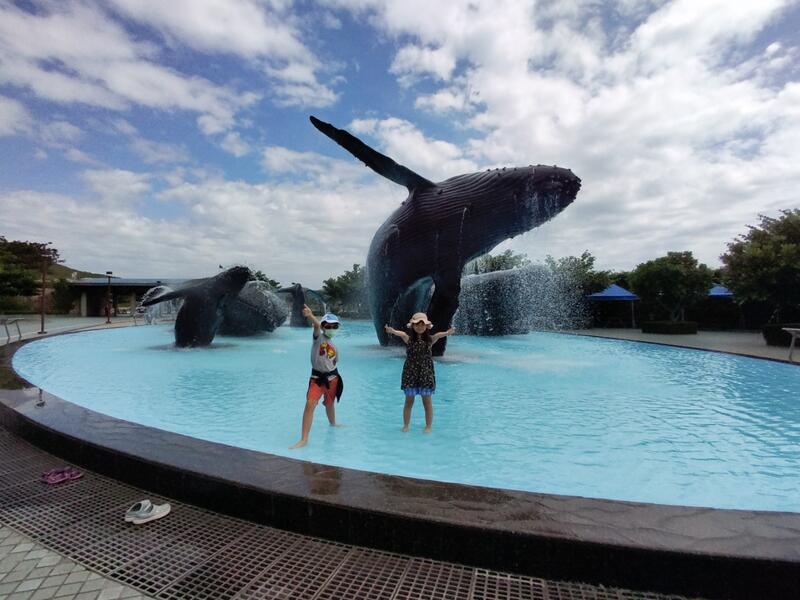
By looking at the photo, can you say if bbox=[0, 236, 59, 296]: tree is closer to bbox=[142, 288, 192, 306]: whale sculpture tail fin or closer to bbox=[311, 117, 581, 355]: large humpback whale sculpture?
bbox=[142, 288, 192, 306]: whale sculpture tail fin

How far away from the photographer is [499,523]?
3014 millimetres

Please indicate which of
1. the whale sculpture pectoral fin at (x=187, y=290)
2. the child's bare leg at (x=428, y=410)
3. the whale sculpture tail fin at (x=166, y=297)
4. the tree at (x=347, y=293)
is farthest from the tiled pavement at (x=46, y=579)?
the tree at (x=347, y=293)

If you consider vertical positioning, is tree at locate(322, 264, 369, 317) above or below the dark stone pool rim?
above

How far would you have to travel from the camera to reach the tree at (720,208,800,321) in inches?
701

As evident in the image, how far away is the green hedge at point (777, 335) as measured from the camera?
1748 centimetres

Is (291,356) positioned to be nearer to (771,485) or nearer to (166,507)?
(166,507)

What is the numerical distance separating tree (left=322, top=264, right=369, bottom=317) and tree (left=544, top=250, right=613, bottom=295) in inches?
713

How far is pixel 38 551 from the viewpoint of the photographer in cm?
317

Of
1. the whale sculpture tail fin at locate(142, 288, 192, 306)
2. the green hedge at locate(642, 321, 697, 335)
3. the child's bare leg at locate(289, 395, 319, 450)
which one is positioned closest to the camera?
the child's bare leg at locate(289, 395, 319, 450)

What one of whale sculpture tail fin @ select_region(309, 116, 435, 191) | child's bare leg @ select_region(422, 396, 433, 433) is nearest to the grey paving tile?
child's bare leg @ select_region(422, 396, 433, 433)

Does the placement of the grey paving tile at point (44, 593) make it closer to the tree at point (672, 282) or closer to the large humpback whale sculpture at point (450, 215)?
the large humpback whale sculpture at point (450, 215)

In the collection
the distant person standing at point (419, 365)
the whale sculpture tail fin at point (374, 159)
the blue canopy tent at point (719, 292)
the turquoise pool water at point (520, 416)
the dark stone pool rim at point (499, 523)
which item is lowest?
the turquoise pool water at point (520, 416)

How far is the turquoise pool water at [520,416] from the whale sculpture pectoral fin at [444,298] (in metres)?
1.25

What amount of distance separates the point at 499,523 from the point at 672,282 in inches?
1122
